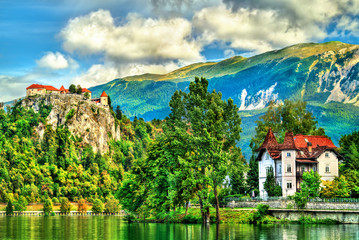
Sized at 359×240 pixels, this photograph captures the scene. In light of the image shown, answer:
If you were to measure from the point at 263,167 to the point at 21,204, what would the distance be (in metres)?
117

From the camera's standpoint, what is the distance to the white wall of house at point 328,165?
91.9 metres

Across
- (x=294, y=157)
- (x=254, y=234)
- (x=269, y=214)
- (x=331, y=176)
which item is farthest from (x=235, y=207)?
(x=254, y=234)

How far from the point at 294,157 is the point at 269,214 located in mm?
17873

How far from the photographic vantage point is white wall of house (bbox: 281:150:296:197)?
292ft

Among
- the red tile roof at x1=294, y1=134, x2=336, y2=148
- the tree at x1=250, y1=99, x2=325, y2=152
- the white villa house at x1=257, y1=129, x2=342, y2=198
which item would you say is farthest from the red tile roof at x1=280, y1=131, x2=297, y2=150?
the tree at x1=250, y1=99, x2=325, y2=152

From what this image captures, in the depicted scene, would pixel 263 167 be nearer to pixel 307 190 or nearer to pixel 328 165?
pixel 328 165

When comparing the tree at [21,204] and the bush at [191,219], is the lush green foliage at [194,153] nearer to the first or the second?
the bush at [191,219]

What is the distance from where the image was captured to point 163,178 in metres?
77.6

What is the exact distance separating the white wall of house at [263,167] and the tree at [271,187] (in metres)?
3.16

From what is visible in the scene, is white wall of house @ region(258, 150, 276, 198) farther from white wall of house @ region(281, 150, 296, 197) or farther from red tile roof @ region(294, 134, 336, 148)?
red tile roof @ region(294, 134, 336, 148)

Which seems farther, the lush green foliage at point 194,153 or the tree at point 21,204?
the tree at point 21,204

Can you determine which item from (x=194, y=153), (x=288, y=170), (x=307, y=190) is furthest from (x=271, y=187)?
(x=194, y=153)

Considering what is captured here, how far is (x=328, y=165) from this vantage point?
92500mm

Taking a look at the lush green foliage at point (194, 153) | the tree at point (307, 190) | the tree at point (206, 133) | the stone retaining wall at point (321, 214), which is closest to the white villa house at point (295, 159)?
the tree at point (307, 190)
